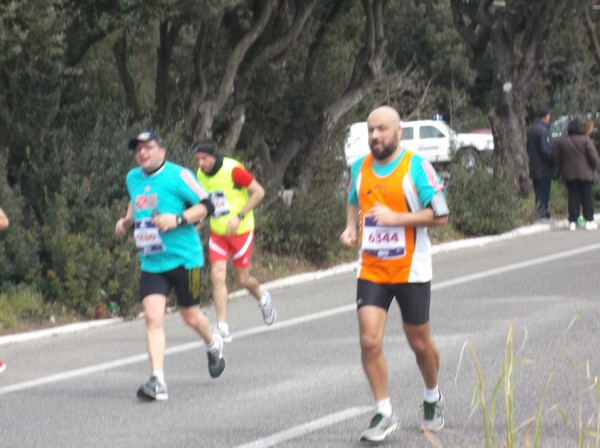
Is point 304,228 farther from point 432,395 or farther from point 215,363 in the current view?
point 432,395

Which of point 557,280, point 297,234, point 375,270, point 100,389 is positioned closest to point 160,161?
point 100,389

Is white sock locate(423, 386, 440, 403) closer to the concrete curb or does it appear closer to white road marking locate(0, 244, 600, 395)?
white road marking locate(0, 244, 600, 395)

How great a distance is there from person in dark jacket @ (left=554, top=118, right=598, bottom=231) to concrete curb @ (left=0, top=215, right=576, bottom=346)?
65cm

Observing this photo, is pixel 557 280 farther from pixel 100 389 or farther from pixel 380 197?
pixel 380 197

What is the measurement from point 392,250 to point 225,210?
4.42 meters

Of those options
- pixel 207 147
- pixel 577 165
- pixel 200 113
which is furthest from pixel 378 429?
pixel 577 165

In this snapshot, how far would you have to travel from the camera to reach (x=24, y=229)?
47.3 feet

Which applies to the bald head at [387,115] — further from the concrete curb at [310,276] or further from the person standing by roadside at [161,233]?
the concrete curb at [310,276]

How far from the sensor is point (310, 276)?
17.1 m

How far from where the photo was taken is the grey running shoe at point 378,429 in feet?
24.9

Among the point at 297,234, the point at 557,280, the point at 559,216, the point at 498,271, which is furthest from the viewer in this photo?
the point at 559,216

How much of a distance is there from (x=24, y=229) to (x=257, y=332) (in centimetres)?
315

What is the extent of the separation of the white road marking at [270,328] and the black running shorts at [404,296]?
331 cm

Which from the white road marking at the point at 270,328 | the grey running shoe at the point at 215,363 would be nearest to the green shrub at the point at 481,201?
the white road marking at the point at 270,328
